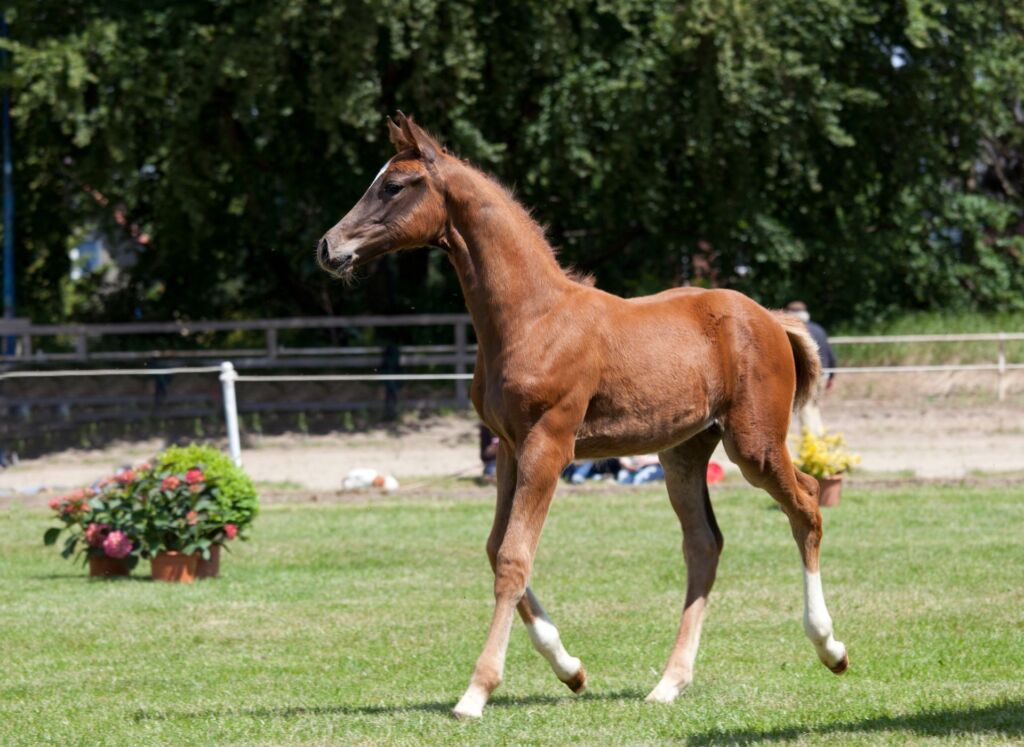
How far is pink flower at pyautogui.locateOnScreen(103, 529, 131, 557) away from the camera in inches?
436

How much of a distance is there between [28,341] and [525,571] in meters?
19.5

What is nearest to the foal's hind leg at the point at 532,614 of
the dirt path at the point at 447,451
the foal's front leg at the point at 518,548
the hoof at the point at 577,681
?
the hoof at the point at 577,681

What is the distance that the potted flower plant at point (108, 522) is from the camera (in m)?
11.1

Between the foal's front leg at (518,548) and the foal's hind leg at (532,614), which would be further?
the foal's hind leg at (532,614)

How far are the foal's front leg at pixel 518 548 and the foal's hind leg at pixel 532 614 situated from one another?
109 mm

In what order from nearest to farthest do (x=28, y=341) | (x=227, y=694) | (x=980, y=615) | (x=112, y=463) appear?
(x=227, y=694), (x=980, y=615), (x=112, y=463), (x=28, y=341)

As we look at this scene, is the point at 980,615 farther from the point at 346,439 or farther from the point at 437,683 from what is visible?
the point at 346,439

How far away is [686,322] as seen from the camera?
6.86 m

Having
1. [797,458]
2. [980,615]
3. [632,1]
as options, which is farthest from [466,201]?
[632,1]

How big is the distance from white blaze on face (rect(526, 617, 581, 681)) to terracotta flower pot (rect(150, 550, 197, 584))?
17.5 feet

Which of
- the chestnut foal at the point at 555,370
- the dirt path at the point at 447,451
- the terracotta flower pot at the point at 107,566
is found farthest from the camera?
the dirt path at the point at 447,451

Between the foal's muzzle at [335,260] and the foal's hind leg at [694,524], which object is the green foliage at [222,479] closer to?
the foal's hind leg at [694,524]

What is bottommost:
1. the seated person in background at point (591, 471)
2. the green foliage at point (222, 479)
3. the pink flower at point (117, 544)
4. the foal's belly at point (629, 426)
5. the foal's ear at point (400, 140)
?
the seated person in background at point (591, 471)

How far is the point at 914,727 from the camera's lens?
5.92 metres
